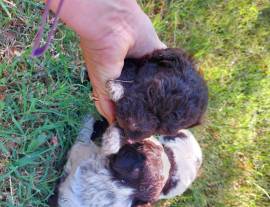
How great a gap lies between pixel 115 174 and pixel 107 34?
98 cm

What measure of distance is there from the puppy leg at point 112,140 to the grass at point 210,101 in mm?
655

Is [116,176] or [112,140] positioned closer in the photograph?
[112,140]

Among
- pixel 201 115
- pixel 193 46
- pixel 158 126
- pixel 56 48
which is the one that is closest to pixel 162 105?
pixel 158 126

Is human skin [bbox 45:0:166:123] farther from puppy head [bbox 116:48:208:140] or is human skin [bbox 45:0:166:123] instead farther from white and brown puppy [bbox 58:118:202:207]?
white and brown puppy [bbox 58:118:202:207]

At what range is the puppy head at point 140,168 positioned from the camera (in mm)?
2871

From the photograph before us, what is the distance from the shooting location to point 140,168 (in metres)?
2.88

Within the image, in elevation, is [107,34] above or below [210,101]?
above

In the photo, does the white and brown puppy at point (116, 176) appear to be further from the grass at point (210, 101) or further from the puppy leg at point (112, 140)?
the grass at point (210, 101)

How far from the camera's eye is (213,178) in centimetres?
413

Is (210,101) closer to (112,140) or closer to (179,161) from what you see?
(179,161)

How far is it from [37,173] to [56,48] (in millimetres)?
956

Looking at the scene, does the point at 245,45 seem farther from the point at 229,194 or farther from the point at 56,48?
the point at 56,48

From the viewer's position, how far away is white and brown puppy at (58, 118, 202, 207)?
9.42 feet

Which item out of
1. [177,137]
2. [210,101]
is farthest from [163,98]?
[210,101]
